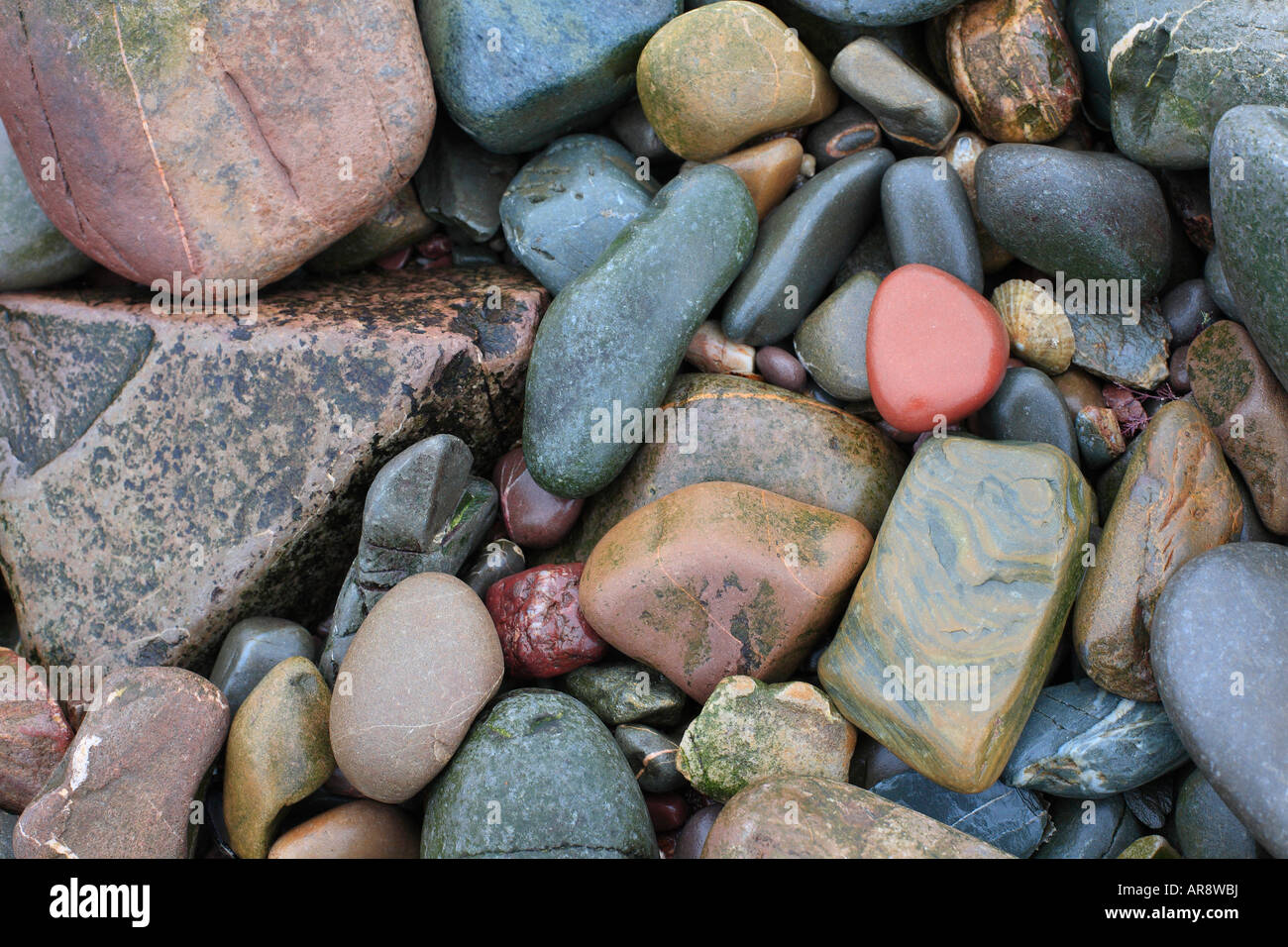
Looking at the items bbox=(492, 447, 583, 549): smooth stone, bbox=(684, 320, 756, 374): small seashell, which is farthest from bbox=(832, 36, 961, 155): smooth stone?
bbox=(492, 447, 583, 549): smooth stone

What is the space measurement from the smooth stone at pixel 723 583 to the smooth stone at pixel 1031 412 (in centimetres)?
68

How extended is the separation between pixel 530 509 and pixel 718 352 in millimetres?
946

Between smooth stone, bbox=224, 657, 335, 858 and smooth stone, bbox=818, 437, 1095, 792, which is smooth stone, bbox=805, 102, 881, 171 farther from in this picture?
smooth stone, bbox=224, 657, 335, 858

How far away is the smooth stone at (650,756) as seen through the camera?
9.94ft

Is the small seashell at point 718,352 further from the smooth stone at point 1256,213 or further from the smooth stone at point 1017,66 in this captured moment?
the smooth stone at point 1256,213

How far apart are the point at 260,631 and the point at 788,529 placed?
1893 millimetres

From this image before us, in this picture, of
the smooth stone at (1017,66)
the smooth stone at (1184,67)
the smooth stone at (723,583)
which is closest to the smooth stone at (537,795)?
the smooth stone at (723,583)

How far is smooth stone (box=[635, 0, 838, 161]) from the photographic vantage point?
10.8ft

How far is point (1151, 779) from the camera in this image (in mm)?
2891

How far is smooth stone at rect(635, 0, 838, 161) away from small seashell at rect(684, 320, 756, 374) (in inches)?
28.2

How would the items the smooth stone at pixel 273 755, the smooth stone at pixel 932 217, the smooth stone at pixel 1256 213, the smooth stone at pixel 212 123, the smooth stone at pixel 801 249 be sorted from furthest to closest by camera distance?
the smooth stone at pixel 801 249
the smooth stone at pixel 932 217
the smooth stone at pixel 212 123
the smooth stone at pixel 273 755
the smooth stone at pixel 1256 213

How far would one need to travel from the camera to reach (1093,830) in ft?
9.45

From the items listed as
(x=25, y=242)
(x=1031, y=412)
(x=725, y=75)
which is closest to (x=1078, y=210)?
(x=1031, y=412)
